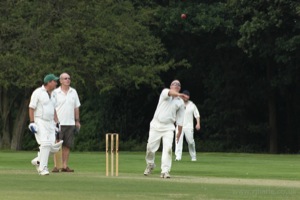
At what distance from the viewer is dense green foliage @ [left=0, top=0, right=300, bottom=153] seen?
160 feet

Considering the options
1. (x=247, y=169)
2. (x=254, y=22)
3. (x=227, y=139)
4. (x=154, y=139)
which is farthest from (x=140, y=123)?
(x=154, y=139)

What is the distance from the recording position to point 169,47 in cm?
5759

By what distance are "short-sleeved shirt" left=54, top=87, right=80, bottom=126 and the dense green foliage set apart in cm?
2226

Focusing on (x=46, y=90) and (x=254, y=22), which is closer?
(x=46, y=90)

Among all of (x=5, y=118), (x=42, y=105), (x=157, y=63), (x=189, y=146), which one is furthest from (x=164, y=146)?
(x=5, y=118)

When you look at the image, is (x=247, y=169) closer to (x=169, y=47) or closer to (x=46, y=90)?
(x=46, y=90)

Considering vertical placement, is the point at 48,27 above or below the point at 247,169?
above

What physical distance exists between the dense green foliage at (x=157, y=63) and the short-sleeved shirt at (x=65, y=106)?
2226cm

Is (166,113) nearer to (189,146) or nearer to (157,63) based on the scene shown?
(189,146)

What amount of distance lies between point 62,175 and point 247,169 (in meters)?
6.42

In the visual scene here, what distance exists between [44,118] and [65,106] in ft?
7.48

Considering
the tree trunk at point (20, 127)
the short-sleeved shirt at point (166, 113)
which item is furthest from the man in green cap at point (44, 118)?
the tree trunk at point (20, 127)

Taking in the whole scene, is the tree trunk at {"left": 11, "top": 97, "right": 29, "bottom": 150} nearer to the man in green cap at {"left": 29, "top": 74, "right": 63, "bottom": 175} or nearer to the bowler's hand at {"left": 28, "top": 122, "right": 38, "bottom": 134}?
the man in green cap at {"left": 29, "top": 74, "right": 63, "bottom": 175}

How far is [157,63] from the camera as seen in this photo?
55250 millimetres
